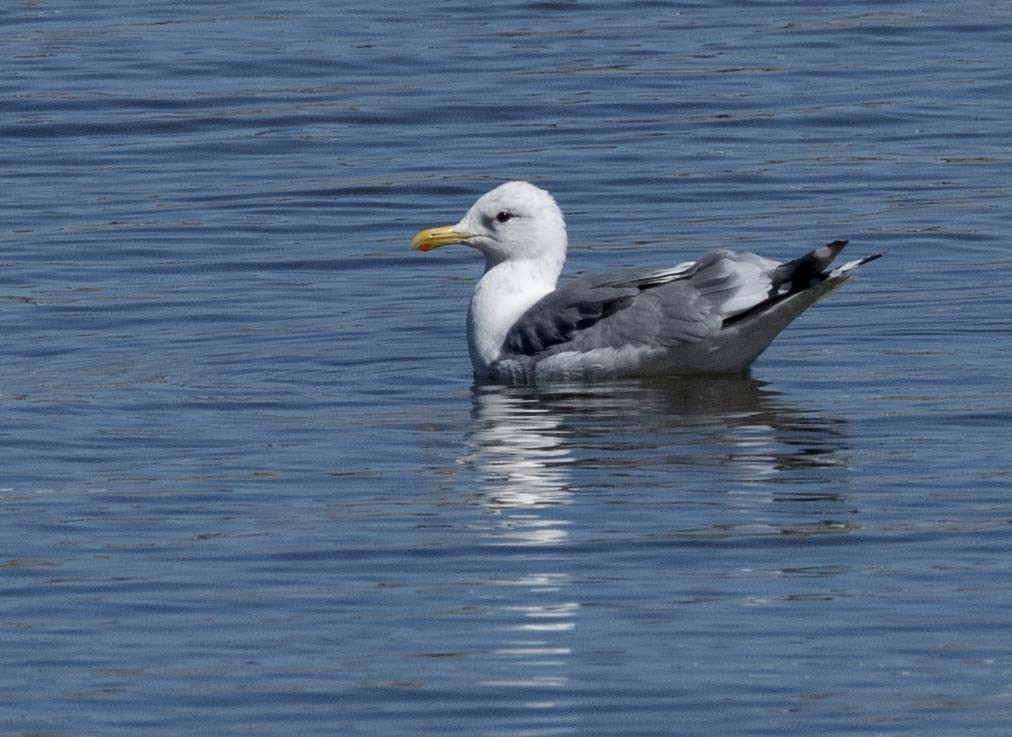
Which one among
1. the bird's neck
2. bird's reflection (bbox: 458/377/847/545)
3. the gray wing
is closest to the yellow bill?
the bird's neck

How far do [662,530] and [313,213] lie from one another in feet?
25.6

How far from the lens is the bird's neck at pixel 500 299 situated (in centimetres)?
1202

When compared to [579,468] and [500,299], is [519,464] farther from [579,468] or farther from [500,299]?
[500,299]

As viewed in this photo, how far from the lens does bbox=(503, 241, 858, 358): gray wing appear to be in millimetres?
11383

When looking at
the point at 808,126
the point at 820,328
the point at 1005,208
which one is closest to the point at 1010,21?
the point at 808,126

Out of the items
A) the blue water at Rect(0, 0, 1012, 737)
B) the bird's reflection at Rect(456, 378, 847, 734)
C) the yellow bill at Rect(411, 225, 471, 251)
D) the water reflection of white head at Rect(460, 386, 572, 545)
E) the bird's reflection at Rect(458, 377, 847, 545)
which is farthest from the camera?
the yellow bill at Rect(411, 225, 471, 251)

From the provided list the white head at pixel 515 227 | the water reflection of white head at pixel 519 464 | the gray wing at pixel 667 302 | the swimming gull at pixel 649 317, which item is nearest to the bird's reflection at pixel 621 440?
the water reflection of white head at pixel 519 464

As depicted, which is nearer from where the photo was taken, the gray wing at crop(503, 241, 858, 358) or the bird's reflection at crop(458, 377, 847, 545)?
the bird's reflection at crop(458, 377, 847, 545)

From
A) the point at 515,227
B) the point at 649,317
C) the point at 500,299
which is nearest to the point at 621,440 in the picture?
the point at 649,317

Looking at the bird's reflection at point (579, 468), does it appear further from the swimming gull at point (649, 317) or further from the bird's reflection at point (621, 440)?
the swimming gull at point (649, 317)

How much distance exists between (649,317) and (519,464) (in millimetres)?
1899

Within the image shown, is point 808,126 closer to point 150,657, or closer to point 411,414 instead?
point 411,414

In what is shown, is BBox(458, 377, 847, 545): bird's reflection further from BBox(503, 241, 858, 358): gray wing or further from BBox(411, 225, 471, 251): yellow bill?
BBox(411, 225, 471, 251): yellow bill

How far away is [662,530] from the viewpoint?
862 cm
